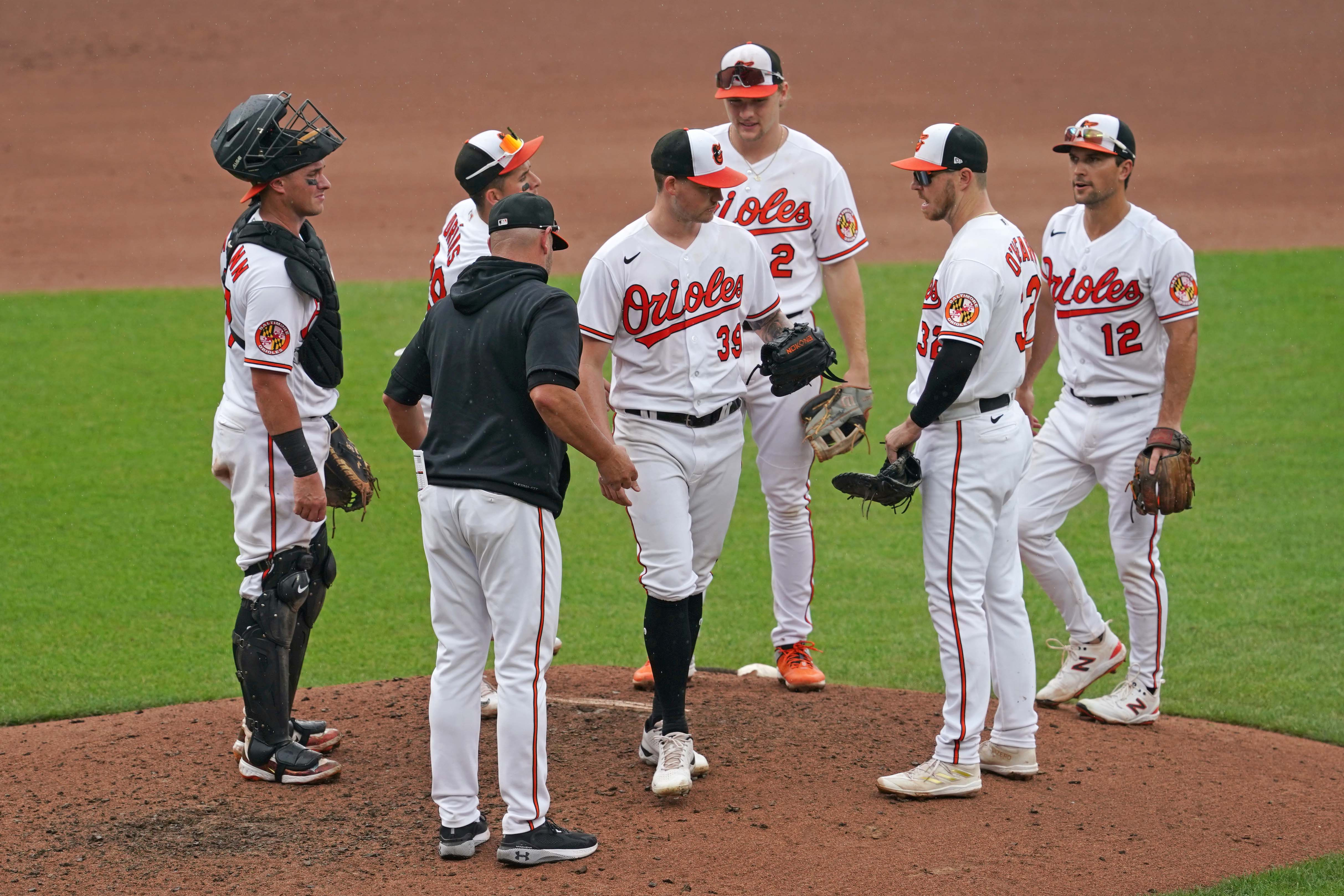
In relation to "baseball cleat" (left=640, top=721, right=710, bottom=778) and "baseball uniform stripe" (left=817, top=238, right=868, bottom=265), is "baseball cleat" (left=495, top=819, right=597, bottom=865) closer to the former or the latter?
"baseball cleat" (left=640, top=721, right=710, bottom=778)

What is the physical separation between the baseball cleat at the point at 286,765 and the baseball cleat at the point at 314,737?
17cm

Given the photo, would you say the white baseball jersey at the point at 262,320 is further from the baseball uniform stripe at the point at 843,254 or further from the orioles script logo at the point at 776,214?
the baseball uniform stripe at the point at 843,254

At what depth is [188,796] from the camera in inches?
173

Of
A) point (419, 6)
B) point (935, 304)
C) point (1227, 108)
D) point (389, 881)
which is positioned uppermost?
point (419, 6)

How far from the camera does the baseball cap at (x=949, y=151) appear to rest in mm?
4297

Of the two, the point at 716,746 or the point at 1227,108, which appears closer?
the point at 716,746

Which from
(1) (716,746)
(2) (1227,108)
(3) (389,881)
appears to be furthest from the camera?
(2) (1227,108)

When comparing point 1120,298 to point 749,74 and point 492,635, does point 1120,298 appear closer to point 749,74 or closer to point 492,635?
point 749,74

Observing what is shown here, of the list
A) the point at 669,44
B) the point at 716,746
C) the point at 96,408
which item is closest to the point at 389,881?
the point at 716,746

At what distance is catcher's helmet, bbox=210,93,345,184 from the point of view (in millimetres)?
4344

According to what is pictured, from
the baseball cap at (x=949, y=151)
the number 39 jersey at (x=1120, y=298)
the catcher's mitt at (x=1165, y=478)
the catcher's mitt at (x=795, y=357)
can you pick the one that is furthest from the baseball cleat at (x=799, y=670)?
the baseball cap at (x=949, y=151)

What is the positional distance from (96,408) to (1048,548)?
8.30 m

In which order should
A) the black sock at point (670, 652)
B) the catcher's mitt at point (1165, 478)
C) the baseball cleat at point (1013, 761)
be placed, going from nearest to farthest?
the black sock at point (670, 652) < the baseball cleat at point (1013, 761) < the catcher's mitt at point (1165, 478)

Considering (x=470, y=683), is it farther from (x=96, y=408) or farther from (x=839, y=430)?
Answer: (x=96, y=408)
